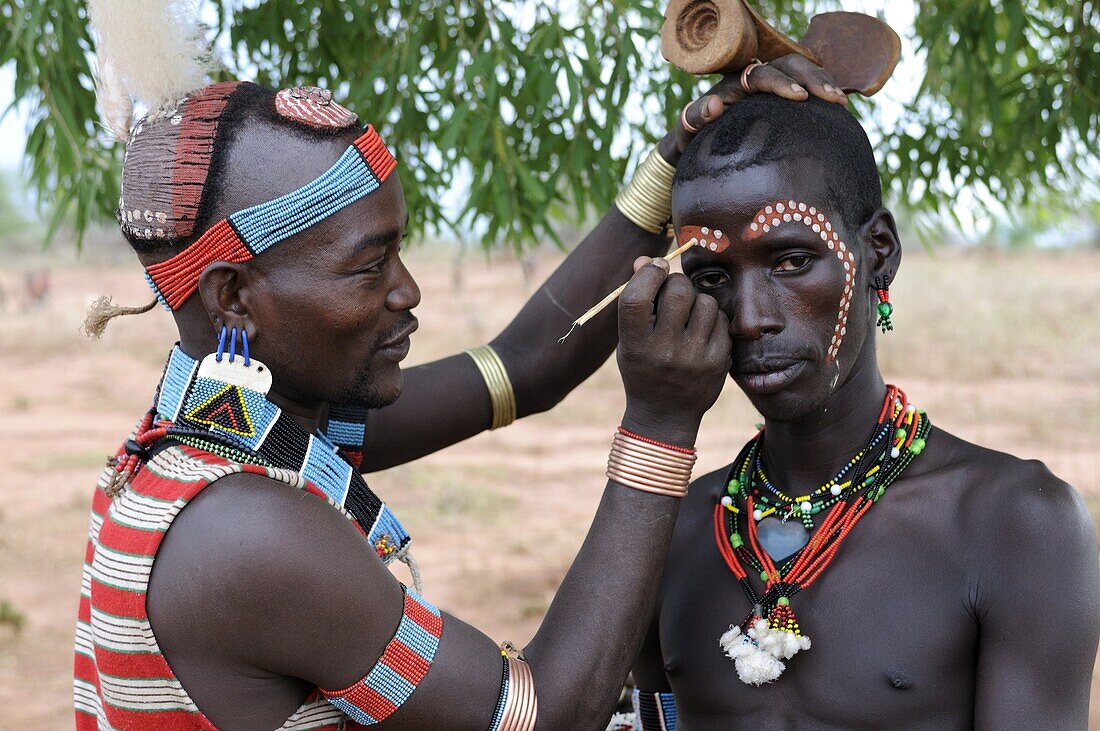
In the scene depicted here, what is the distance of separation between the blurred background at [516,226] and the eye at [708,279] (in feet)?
3.28

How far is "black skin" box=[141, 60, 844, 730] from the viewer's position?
1813 millimetres

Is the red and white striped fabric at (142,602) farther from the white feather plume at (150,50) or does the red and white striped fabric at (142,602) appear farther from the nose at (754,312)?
the nose at (754,312)

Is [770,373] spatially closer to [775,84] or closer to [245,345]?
[775,84]

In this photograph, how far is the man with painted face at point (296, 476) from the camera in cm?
183

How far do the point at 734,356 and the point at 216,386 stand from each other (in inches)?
37.2

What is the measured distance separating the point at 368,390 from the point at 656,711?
103cm

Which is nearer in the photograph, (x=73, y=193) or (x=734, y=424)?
(x=73, y=193)

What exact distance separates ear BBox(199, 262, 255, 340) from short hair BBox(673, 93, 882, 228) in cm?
88

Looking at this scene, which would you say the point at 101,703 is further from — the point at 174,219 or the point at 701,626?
the point at 701,626

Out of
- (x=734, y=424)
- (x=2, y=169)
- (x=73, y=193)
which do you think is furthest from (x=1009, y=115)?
(x=2, y=169)

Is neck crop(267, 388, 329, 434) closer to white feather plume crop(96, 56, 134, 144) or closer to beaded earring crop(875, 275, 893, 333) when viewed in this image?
white feather plume crop(96, 56, 134, 144)

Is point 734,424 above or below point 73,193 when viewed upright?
below

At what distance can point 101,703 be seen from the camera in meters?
2.04

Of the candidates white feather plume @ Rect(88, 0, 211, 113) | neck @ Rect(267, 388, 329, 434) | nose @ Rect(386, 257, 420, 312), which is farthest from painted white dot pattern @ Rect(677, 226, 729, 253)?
white feather plume @ Rect(88, 0, 211, 113)
